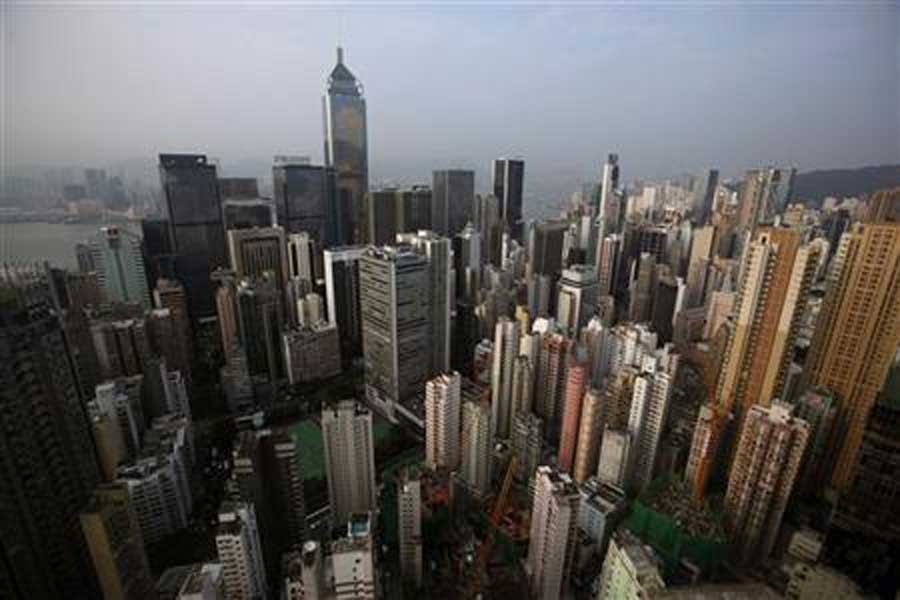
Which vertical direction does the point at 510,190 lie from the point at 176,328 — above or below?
above

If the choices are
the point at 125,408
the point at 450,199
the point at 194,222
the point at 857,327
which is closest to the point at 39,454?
the point at 125,408

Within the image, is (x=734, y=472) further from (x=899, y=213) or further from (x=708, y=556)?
(x=899, y=213)

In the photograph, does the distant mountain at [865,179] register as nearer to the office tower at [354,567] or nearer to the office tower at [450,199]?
the office tower at [354,567]

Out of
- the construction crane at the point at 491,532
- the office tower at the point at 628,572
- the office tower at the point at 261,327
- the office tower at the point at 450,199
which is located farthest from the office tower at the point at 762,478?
the office tower at the point at 450,199

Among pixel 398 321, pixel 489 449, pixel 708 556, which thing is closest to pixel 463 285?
pixel 398 321

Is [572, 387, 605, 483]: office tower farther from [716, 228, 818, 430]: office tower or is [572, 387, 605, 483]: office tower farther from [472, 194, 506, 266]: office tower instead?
[472, 194, 506, 266]: office tower

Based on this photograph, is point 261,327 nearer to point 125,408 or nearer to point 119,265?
point 125,408

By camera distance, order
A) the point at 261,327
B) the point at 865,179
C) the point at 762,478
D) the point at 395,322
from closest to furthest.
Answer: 1. the point at 865,179
2. the point at 762,478
3. the point at 395,322
4. the point at 261,327
